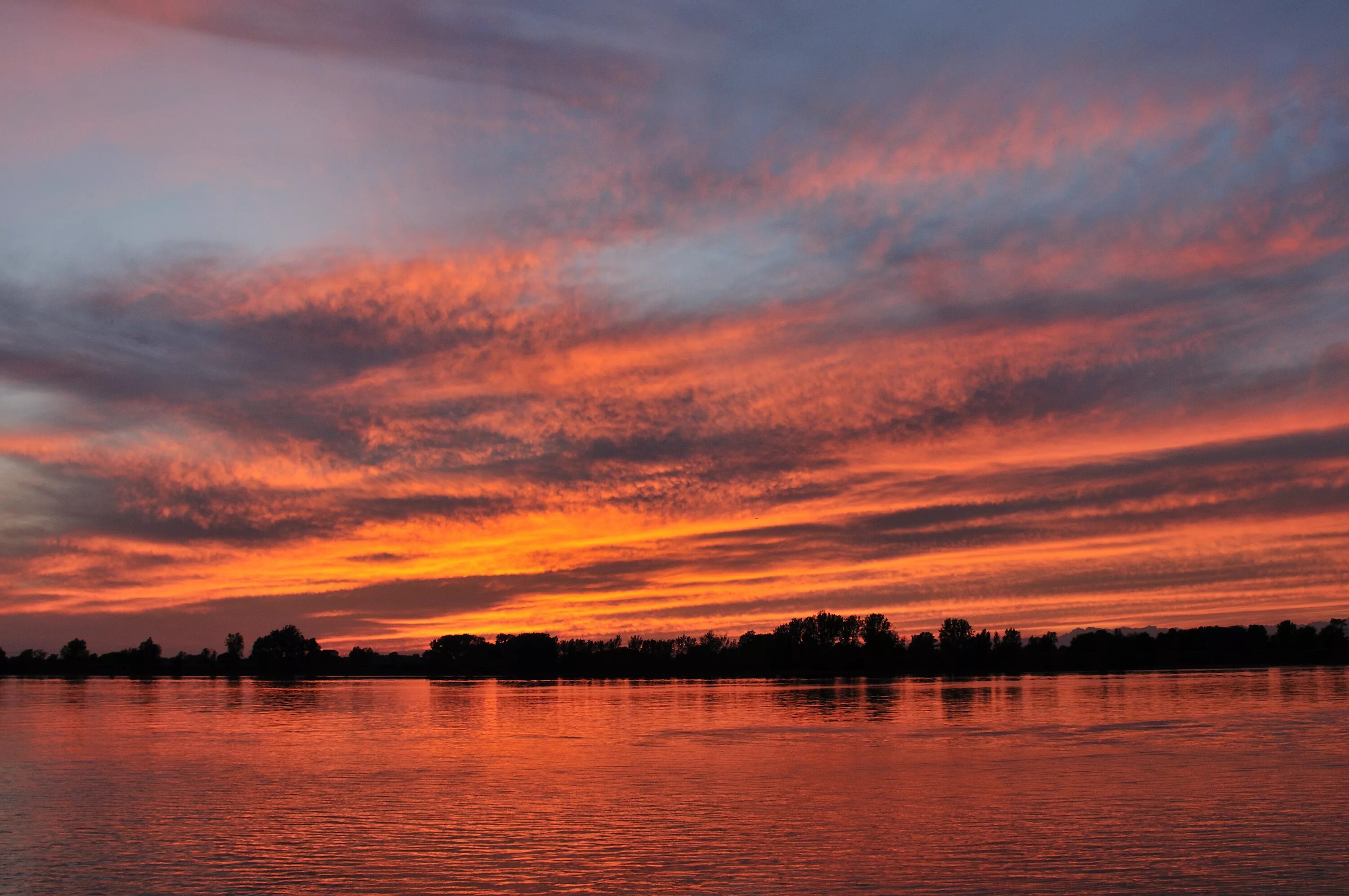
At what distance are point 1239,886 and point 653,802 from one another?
18.5 metres

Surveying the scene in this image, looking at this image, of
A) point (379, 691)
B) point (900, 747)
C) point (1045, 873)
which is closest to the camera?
point (1045, 873)

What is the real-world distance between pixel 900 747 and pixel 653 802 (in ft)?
70.3

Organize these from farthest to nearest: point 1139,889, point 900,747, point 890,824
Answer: point 900,747 < point 890,824 < point 1139,889

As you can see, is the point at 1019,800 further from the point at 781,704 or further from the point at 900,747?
the point at 781,704

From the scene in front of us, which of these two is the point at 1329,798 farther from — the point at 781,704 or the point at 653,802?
the point at 781,704

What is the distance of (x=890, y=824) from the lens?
31.9m

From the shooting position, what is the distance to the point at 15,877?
25781 mm

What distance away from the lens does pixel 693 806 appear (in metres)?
35.8

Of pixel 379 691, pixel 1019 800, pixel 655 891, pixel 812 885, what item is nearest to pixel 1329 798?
pixel 1019 800

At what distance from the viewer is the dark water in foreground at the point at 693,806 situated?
25.5m

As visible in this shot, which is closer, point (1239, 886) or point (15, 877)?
point (1239, 886)

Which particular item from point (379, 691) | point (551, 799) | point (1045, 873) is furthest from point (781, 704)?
point (379, 691)

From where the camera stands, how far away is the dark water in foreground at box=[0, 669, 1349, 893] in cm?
A: 2550

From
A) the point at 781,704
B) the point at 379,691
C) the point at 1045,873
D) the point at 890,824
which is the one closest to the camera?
the point at 1045,873
